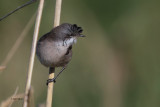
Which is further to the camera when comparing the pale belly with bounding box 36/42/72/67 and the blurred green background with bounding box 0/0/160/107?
the blurred green background with bounding box 0/0/160/107

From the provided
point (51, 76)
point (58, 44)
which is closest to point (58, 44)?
point (58, 44)

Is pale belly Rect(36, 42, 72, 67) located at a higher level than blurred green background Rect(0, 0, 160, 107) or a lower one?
lower

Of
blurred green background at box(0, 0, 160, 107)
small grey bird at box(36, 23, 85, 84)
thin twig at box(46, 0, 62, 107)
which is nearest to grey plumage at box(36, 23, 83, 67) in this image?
small grey bird at box(36, 23, 85, 84)

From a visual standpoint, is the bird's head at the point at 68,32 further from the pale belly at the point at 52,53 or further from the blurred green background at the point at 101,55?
the blurred green background at the point at 101,55

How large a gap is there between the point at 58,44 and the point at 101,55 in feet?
6.37

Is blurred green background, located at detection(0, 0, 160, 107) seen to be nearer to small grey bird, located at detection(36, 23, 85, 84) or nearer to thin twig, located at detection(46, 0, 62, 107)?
small grey bird, located at detection(36, 23, 85, 84)

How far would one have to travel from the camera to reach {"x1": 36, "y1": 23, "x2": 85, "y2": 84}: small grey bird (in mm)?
4238

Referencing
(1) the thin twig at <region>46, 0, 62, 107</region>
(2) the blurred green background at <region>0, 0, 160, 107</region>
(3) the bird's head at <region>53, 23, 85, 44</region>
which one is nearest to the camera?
(1) the thin twig at <region>46, 0, 62, 107</region>

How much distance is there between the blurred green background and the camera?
5.51 meters

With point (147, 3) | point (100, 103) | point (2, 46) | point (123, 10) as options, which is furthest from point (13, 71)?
point (147, 3)

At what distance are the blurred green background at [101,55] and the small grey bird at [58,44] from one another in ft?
3.69

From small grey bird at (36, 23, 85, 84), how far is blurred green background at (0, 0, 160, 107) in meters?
1.12

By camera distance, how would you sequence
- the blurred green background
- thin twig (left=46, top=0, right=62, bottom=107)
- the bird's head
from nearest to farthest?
thin twig (left=46, top=0, right=62, bottom=107), the bird's head, the blurred green background

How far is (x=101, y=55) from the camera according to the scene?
20.1ft
